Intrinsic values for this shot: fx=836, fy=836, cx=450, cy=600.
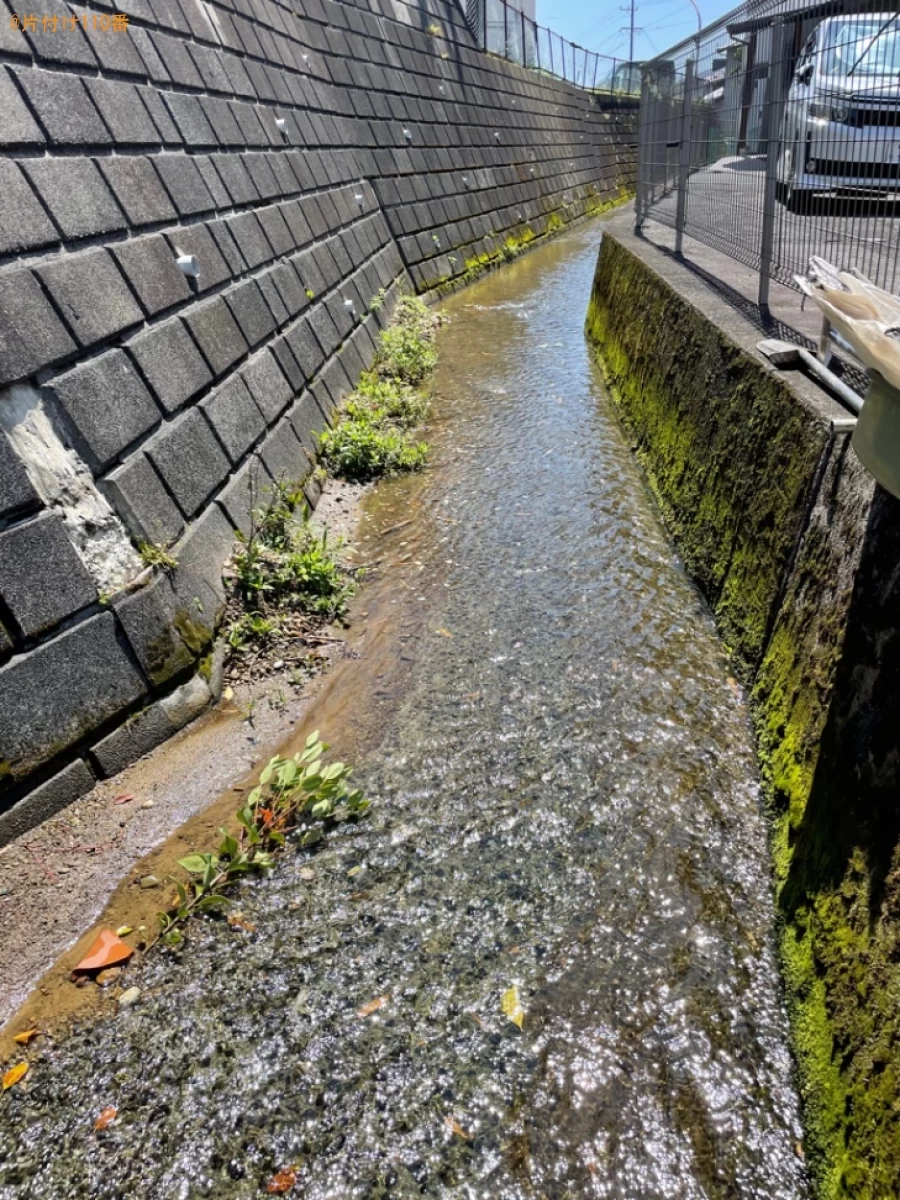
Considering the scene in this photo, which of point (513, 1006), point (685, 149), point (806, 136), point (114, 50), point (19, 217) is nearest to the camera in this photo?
point (513, 1006)

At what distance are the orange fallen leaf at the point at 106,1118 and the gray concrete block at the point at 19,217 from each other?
2733 millimetres

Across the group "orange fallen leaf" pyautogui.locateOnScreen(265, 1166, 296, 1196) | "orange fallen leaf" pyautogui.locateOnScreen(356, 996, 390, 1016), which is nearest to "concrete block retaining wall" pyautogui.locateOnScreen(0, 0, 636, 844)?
"orange fallen leaf" pyautogui.locateOnScreen(356, 996, 390, 1016)

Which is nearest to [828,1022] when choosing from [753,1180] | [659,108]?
[753,1180]

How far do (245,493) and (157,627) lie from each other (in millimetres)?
1350

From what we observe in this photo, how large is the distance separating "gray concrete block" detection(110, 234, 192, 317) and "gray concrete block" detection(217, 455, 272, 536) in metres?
0.89

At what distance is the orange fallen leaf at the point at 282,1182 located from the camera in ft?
6.14

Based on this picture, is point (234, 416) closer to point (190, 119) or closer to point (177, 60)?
point (190, 119)

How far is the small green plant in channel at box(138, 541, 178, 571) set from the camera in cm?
326

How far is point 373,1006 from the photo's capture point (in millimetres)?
2266

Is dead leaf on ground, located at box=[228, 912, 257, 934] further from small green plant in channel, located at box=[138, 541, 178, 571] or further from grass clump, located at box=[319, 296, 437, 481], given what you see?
grass clump, located at box=[319, 296, 437, 481]

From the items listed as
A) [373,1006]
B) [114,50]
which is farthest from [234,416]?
[373,1006]

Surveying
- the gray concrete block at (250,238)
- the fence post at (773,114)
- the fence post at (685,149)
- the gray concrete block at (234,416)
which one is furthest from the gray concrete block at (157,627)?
the fence post at (685,149)

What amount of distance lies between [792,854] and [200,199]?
4.64 meters

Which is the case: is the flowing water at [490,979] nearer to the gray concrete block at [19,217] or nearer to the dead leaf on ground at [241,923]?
the dead leaf on ground at [241,923]
